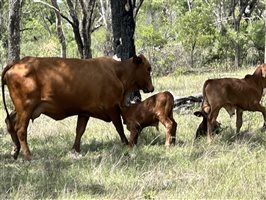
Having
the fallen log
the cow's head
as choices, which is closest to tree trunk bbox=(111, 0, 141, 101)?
the fallen log

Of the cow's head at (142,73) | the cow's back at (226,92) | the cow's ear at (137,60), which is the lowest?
the cow's back at (226,92)

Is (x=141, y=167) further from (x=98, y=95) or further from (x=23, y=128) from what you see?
(x=23, y=128)

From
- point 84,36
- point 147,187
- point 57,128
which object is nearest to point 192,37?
point 84,36

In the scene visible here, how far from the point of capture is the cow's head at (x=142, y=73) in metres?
9.09

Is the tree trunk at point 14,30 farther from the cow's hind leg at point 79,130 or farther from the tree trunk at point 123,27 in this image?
the cow's hind leg at point 79,130

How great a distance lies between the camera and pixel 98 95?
8.50 m

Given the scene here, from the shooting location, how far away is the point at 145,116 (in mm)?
8836

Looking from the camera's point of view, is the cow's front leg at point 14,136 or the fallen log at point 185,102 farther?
the fallen log at point 185,102

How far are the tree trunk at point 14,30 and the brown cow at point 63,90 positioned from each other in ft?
26.2

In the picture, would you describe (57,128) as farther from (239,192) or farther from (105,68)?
(239,192)

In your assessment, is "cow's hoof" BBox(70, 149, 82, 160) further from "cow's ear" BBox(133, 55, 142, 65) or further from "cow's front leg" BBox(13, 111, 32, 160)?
"cow's ear" BBox(133, 55, 142, 65)

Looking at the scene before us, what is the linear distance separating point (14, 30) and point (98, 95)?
348 inches

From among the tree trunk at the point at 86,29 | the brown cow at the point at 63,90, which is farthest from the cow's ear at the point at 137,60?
the tree trunk at the point at 86,29

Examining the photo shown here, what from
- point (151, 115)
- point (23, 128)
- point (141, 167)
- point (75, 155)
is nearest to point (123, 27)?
point (151, 115)
